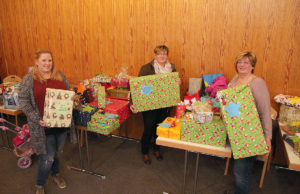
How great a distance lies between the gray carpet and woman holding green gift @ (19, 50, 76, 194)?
52 centimetres

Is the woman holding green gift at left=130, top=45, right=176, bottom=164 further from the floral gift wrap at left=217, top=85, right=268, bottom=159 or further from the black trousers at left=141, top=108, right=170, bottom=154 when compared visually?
the floral gift wrap at left=217, top=85, right=268, bottom=159

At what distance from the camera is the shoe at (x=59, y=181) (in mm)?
2400

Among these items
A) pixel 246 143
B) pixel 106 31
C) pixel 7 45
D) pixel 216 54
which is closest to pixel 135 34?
pixel 106 31

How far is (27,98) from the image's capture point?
1.89 meters

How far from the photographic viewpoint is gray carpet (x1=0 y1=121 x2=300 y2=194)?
7.86ft

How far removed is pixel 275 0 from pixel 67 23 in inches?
125

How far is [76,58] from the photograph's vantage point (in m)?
3.73

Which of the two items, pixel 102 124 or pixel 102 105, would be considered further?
pixel 102 105

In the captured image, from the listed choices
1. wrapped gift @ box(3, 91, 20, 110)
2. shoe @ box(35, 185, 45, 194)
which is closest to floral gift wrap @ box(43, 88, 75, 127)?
shoe @ box(35, 185, 45, 194)

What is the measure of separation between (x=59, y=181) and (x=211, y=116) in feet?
6.26

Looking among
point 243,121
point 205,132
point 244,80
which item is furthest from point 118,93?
point 243,121

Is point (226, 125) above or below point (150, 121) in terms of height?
above

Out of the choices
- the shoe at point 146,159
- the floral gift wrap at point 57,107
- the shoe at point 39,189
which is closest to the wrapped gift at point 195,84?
the shoe at point 146,159

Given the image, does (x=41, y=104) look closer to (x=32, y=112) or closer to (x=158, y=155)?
(x=32, y=112)
